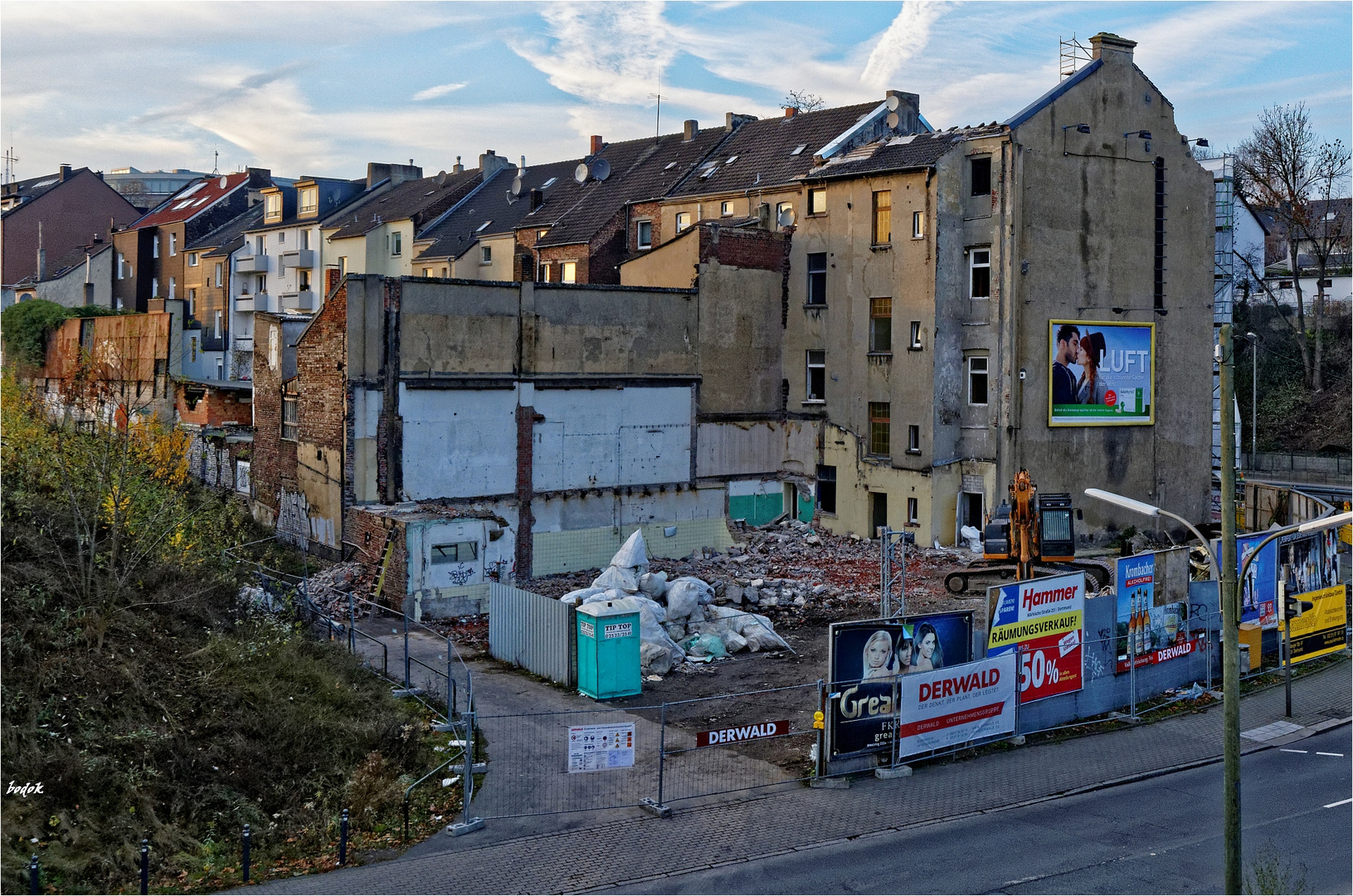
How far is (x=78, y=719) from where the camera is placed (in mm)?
16000

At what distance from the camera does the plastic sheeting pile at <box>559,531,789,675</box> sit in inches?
965

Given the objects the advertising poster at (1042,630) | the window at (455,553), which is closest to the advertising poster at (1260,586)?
the advertising poster at (1042,630)

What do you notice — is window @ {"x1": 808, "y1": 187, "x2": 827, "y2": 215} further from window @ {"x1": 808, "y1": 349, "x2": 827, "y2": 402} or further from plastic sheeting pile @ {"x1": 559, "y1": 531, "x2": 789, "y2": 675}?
plastic sheeting pile @ {"x1": 559, "y1": 531, "x2": 789, "y2": 675}

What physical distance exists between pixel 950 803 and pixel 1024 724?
3.77m

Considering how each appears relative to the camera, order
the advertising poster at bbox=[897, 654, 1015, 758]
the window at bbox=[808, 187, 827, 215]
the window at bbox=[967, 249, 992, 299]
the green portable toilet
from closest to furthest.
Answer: the advertising poster at bbox=[897, 654, 1015, 758]
the green portable toilet
the window at bbox=[967, 249, 992, 299]
the window at bbox=[808, 187, 827, 215]

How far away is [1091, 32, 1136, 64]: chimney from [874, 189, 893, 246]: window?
808 cm

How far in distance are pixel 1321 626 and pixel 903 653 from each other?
13.2 metres

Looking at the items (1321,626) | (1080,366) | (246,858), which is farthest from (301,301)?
(246,858)

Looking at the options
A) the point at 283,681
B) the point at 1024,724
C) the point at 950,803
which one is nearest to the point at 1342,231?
the point at 1024,724

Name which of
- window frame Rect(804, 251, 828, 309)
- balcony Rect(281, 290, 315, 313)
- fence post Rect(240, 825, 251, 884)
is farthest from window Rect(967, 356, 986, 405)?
balcony Rect(281, 290, 315, 313)

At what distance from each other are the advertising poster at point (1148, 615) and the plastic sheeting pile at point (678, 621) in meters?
7.05

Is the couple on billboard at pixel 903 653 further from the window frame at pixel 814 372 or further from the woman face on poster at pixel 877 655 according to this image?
the window frame at pixel 814 372

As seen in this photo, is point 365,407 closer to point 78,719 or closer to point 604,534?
point 604,534

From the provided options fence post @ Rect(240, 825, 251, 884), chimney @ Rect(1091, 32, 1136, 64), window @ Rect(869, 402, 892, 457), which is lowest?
fence post @ Rect(240, 825, 251, 884)
